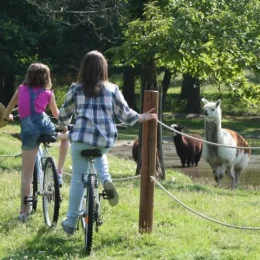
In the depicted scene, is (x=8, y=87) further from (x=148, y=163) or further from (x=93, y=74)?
(x=93, y=74)

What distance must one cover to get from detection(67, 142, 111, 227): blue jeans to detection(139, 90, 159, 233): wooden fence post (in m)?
0.63

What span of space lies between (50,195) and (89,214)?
5.11ft

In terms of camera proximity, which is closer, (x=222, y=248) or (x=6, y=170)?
(x=222, y=248)

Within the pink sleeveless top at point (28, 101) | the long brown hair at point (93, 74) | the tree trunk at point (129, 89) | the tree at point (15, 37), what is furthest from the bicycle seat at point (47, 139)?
the tree trunk at point (129, 89)

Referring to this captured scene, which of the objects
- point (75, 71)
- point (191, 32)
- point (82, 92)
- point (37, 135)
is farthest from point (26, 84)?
point (75, 71)

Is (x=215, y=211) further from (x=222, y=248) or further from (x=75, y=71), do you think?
(x=75, y=71)

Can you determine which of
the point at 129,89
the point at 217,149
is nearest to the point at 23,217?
the point at 217,149

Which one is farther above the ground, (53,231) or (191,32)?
(191,32)

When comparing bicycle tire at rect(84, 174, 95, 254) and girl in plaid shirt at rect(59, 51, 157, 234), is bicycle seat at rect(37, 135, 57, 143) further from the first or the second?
bicycle tire at rect(84, 174, 95, 254)

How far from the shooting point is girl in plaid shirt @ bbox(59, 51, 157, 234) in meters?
7.54

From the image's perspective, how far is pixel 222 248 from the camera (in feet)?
25.3

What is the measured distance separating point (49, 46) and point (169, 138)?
7905mm

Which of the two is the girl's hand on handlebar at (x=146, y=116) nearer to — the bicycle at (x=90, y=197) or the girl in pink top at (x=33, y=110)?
the bicycle at (x=90, y=197)

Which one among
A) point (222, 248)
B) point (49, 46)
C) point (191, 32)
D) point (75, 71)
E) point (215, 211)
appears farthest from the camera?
point (75, 71)
